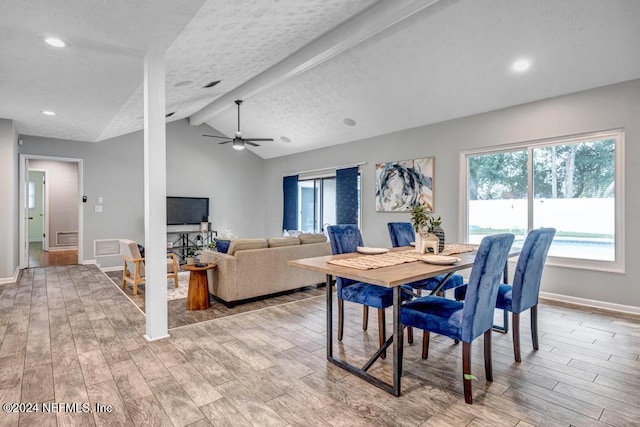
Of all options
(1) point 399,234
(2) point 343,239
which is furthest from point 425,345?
(1) point 399,234

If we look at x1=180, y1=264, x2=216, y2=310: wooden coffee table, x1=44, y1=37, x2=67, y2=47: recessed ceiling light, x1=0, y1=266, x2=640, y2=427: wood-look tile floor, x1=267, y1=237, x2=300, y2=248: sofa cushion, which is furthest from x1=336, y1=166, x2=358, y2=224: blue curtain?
x1=44, y1=37, x2=67, y2=47: recessed ceiling light

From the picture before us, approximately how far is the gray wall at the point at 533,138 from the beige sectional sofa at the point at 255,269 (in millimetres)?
2242

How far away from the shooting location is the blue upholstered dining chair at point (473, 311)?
205 cm

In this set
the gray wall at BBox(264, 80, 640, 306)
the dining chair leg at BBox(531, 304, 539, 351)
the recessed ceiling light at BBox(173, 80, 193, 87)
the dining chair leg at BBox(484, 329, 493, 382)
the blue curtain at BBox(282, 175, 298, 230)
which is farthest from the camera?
the blue curtain at BBox(282, 175, 298, 230)

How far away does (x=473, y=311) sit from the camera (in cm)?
207

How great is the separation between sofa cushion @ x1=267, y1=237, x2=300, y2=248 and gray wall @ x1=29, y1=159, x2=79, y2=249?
7.88 metres

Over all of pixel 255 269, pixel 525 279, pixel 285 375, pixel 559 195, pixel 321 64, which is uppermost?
pixel 321 64

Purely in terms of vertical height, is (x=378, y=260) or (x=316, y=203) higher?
(x=316, y=203)

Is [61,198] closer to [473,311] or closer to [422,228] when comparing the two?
[422,228]

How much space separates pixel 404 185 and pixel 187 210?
5.15 meters

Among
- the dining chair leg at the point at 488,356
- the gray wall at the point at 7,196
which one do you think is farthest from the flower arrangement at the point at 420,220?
the gray wall at the point at 7,196

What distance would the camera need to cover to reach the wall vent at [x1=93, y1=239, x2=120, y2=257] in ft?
23.0

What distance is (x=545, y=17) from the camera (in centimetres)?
321

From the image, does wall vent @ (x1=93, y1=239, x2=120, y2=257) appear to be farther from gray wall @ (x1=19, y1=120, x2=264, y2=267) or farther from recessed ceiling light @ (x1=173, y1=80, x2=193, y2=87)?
recessed ceiling light @ (x1=173, y1=80, x2=193, y2=87)
